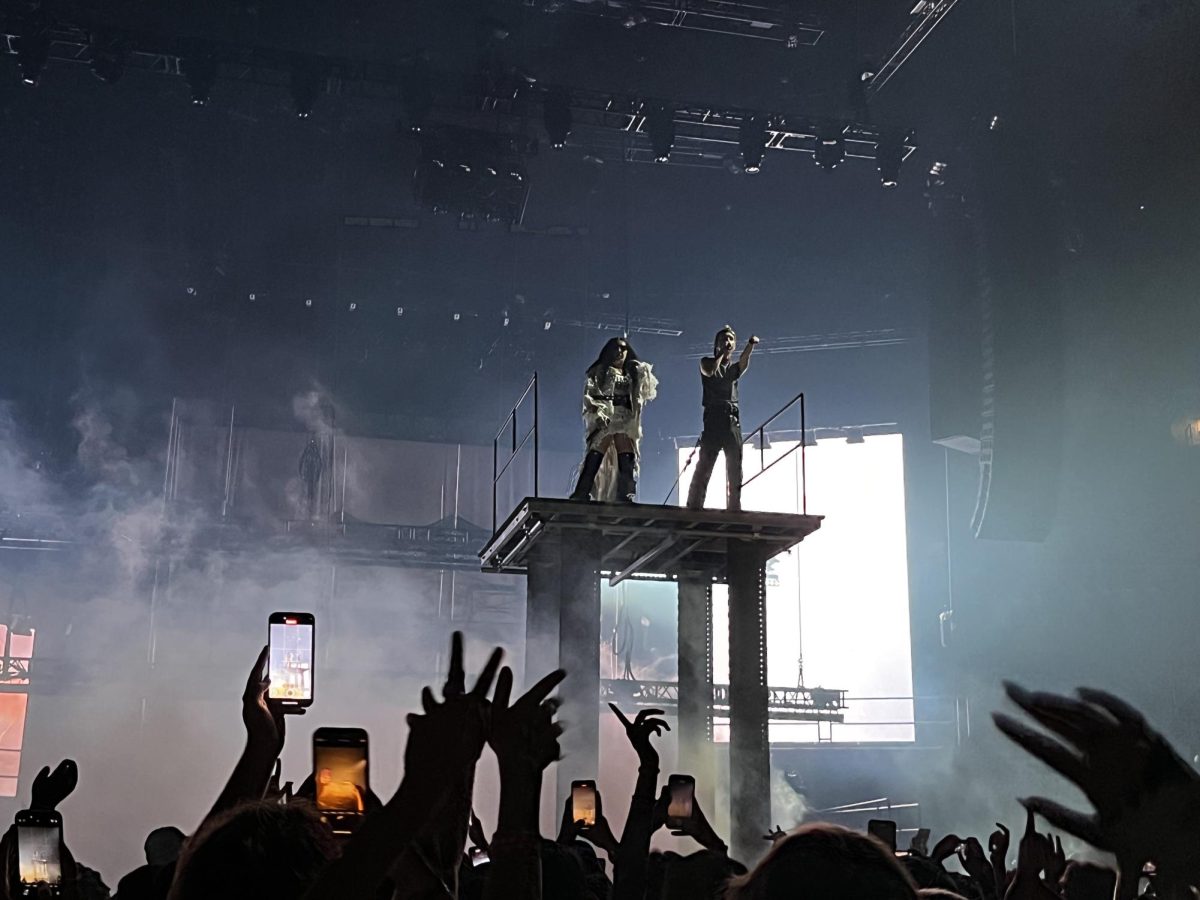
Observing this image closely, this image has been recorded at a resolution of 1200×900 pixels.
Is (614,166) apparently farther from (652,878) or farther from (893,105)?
(652,878)

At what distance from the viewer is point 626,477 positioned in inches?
411

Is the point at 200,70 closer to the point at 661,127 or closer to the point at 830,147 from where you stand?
the point at 661,127

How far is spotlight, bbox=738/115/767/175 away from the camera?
52.4ft

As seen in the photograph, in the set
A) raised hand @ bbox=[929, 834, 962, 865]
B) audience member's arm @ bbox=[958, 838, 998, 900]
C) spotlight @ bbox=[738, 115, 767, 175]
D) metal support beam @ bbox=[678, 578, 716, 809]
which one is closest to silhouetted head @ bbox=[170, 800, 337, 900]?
audience member's arm @ bbox=[958, 838, 998, 900]

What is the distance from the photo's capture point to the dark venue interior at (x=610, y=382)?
42.7 feet

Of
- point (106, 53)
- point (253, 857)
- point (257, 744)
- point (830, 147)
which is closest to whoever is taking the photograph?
point (253, 857)

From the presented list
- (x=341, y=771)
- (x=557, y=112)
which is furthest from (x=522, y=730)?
(x=557, y=112)

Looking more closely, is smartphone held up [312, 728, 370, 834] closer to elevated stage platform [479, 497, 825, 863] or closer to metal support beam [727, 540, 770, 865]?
elevated stage platform [479, 497, 825, 863]

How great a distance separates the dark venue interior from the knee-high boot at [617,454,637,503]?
111 millimetres

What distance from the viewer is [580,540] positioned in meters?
9.99

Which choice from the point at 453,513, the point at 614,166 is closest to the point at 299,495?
the point at 453,513

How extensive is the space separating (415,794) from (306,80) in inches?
552

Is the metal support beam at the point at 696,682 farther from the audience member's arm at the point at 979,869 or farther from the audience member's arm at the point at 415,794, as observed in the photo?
the audience member's arm at the point at 415,794

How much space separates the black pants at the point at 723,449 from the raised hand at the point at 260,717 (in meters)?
7.56
